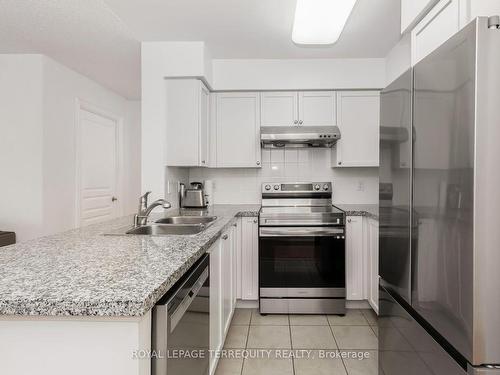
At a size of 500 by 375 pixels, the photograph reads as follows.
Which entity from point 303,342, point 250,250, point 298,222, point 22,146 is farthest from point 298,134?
point 22,146

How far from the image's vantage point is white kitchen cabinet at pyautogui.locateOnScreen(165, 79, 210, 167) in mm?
2857

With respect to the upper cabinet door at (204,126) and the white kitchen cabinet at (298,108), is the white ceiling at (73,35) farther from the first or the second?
the white kitchen cabinet at (298,108)

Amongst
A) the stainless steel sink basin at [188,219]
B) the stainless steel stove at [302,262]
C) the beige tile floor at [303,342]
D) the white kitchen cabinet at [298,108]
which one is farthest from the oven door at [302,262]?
the white kitchen cabinet at [298,108]

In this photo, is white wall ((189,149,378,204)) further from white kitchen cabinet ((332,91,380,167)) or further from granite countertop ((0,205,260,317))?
granite countertop ((0,205,260,317))

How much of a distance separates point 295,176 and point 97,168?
2.54m

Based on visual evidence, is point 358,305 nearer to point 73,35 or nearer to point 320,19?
point 320,19

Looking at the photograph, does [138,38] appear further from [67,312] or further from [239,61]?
[67,312]

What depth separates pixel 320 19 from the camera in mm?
2008

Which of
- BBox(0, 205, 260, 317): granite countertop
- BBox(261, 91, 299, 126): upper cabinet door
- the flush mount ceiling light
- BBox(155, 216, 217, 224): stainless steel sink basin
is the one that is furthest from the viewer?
BBox(261, 91, 299, 126): upper cabinet door

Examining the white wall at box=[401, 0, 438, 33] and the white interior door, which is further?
the white interior door

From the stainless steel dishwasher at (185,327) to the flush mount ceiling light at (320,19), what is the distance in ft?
4.94

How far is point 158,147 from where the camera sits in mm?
2844

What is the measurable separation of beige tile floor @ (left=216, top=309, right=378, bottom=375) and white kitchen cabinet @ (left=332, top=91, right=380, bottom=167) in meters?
1.42

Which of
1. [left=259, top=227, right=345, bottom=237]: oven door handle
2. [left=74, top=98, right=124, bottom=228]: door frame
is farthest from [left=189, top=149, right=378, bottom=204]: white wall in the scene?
[left=74, top=98, right=124, bottom=228]: door frame
